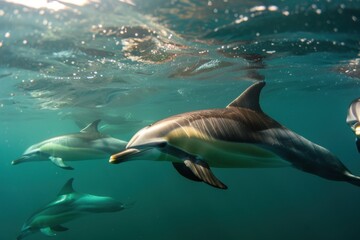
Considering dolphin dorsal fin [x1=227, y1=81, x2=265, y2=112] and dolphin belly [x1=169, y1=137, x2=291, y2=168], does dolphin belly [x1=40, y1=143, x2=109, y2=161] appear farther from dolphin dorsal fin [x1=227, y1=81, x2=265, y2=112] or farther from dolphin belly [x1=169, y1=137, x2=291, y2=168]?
dolphin belly [x1=169, y1=137, x2=291, y2=168]

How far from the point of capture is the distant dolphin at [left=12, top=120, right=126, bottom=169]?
9.67 meters

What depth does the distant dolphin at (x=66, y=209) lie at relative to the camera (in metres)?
11.0

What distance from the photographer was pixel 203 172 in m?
3.17

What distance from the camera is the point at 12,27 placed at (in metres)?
9.57

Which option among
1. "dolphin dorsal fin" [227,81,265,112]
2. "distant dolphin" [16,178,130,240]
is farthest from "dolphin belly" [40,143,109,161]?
"dolphin dorsal fin" [227,81,265,112]

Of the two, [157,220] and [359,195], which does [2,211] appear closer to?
[157,220]

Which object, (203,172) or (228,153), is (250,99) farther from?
(203,172)

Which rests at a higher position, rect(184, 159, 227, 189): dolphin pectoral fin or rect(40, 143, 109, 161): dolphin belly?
rect(184, 159, 227, 189): dolphin pectoral fin

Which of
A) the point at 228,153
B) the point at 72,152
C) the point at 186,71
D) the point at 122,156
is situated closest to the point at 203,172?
the point at 228,153

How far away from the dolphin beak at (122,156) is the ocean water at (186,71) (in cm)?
597

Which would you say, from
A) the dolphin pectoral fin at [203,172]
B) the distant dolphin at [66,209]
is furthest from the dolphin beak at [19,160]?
the dolphin pectoral fin at [203,172]

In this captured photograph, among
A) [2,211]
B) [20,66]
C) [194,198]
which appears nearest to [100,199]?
[20,66]

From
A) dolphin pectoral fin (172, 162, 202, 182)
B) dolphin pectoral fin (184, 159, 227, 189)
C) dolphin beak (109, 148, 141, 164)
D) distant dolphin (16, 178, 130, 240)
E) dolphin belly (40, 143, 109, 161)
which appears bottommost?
distant dolphin (16, 178, 130, 240)

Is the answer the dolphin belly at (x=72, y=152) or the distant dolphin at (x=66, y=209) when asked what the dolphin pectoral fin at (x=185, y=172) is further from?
the distant dolphin at (x=66, y=209)
